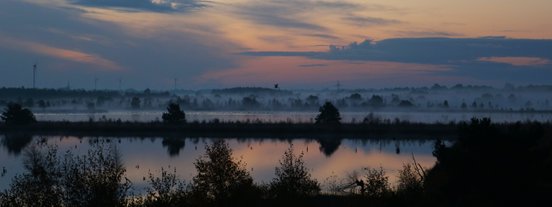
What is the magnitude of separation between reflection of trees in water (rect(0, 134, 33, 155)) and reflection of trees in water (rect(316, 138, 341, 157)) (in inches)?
787

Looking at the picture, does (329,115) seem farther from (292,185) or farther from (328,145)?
(292,185)

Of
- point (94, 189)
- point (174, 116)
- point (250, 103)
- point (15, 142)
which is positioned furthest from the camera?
point (250, 103)

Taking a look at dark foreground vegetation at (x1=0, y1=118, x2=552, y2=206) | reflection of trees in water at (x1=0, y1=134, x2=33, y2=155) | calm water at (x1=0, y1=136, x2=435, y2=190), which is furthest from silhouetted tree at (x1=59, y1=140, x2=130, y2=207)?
reflection of trees in water at (x1=0, y1=134, x2=33, y2=155)

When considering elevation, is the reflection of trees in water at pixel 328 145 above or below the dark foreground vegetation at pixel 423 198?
below

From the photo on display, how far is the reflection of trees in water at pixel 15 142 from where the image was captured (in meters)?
47.9

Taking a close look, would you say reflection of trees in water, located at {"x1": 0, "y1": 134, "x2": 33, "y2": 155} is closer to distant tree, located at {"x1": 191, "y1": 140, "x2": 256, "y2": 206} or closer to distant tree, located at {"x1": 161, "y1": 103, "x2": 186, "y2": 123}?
distant tree, located at {"x1": 161, "y1": 103, "x2": 186, "y2": 123}

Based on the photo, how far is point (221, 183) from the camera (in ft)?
66.6

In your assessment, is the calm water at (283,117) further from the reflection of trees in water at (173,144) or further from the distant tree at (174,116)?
the reflection of trees in water at (173,144)

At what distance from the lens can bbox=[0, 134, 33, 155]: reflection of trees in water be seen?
157ft

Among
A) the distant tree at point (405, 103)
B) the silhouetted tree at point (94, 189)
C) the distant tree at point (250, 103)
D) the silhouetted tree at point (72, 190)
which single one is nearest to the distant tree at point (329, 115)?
the silhouetted tree at point (72, 190)

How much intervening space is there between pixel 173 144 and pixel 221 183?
34.3 metres

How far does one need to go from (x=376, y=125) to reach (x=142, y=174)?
3764 cm

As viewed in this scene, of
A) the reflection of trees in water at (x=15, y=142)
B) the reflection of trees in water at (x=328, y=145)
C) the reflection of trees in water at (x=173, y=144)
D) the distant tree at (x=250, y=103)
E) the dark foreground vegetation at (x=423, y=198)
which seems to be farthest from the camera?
the distant tree at (x=250, y=103)

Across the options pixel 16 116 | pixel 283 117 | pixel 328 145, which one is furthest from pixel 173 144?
pixel 283 117
